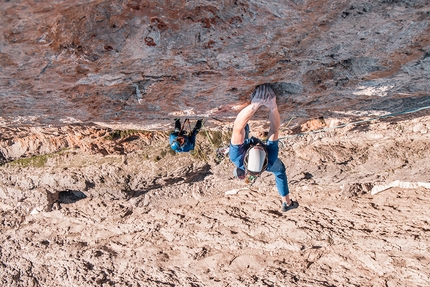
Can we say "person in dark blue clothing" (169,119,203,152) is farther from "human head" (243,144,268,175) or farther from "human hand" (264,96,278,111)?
"human hand" (264,96,278,111)

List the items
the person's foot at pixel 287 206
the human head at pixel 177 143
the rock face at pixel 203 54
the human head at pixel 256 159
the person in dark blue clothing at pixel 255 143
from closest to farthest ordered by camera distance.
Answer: the rock face at pixel 203 54
the person in dark blue clothing at pixel 255 143
the human head at pixel 256 159
the human head at pixel 177 143
the person's foot at pixel 287 206

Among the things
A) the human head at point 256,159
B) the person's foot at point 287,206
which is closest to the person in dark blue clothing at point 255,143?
the human head at point 256,159

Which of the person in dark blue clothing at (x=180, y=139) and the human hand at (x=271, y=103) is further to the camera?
the person in dark blue clothing at (x=180, y=139)

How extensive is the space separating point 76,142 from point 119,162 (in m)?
0.64

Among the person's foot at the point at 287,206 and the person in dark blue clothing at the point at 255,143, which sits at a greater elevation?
the person in dark blue clothing at the point at 255,143

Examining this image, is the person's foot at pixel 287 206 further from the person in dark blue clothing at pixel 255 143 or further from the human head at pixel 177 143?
the human head at pixel 177 143

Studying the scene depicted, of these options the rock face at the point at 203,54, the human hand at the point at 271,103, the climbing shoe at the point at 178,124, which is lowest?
the climbing shoe at the point at 178,124

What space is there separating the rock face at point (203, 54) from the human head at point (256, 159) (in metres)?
0.43

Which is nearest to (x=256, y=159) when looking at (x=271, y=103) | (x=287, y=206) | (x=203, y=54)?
(x=271, y=103)

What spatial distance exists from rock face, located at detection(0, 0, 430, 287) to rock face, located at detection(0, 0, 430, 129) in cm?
1

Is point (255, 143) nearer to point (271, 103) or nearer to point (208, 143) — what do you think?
point (271, 103)

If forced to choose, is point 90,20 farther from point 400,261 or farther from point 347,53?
point 400,261

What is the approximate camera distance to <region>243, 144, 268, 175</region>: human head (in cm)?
328

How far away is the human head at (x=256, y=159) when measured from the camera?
3.28m
